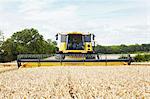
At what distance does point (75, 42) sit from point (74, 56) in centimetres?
251

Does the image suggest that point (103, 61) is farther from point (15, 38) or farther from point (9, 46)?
point (15, 38)

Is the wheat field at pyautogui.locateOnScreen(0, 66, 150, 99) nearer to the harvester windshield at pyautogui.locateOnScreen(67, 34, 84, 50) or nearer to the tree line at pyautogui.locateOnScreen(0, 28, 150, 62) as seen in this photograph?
the harvester windshield at pyautogui.locateOnScreen(67, 34, 84, 50)

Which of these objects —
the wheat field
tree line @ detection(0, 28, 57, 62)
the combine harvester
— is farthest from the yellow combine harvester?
tree line @ detection(0, 28, 57, 62)

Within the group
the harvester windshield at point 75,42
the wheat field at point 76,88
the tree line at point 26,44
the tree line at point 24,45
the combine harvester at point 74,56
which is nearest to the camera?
the wheat field at point 76,88

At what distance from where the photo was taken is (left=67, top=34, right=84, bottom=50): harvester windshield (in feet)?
97.6

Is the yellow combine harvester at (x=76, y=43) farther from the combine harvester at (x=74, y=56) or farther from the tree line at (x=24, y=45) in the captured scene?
the tree line at (x=24, y=45)

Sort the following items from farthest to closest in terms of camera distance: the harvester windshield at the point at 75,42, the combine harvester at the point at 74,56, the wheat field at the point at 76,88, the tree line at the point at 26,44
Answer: the tree line at the point at 26,44
the harvester windshield at the point at 75,42
the combine harvester at the point at 74,56
the wheat field at the point at 76,88

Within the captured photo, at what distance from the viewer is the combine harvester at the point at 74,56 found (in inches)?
1004

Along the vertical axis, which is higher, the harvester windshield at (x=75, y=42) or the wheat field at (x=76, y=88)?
the harvester windshield at (x=75, y=42)

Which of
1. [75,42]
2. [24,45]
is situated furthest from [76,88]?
[24,45]

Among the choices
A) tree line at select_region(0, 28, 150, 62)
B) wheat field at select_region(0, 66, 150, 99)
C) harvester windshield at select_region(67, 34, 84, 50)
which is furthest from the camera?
tree line at select_region(0, 28, 150, 62)

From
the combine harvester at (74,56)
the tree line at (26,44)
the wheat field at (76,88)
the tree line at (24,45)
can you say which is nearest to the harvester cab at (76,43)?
the combine harvester at (74,56)

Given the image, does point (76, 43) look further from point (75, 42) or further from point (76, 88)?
point (76, 88)

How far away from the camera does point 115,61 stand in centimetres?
2572
